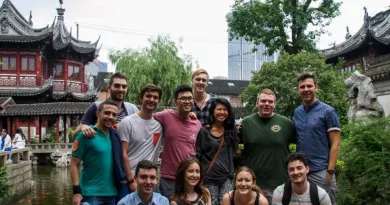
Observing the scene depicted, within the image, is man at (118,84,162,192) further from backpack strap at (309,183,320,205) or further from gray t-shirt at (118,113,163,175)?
backpack strap at (309,183,320,205)

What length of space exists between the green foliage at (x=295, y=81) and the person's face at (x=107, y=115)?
13.3 metres

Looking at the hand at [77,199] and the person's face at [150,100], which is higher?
the person's face at [150,100]

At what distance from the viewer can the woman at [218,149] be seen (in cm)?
450

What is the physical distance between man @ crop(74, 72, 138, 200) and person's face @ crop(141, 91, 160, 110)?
32 cm

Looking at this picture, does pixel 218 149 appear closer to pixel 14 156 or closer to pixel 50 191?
pixel 50 191

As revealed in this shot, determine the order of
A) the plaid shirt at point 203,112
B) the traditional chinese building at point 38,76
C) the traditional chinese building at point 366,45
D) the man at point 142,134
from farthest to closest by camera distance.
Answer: the traditional chinese building at point 38,76 < the traditional chinese building at point 366,45 < the plaid shirt at point 203,112 < the man at point 142,134

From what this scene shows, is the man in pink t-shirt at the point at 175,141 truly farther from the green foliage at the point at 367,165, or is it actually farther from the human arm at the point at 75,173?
the green foliage at the point at 367,165

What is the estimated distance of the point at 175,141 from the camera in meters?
4.61

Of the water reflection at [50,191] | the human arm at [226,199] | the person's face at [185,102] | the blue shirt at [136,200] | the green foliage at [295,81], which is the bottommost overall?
the water reflection at [50,191]

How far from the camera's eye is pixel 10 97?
2634 centimetres

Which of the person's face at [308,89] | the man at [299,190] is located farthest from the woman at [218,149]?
the person's face at [308,89]

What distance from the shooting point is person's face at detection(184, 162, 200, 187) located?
4.21 meters

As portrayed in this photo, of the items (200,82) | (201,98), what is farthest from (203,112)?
(200,82)

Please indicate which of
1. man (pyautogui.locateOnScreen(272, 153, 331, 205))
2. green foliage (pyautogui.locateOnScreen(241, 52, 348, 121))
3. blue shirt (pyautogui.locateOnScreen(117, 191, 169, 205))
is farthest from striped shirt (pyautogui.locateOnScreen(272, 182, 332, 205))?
green foliage (pyautogui.locateOnScreen(241, 52, 348, 121))
